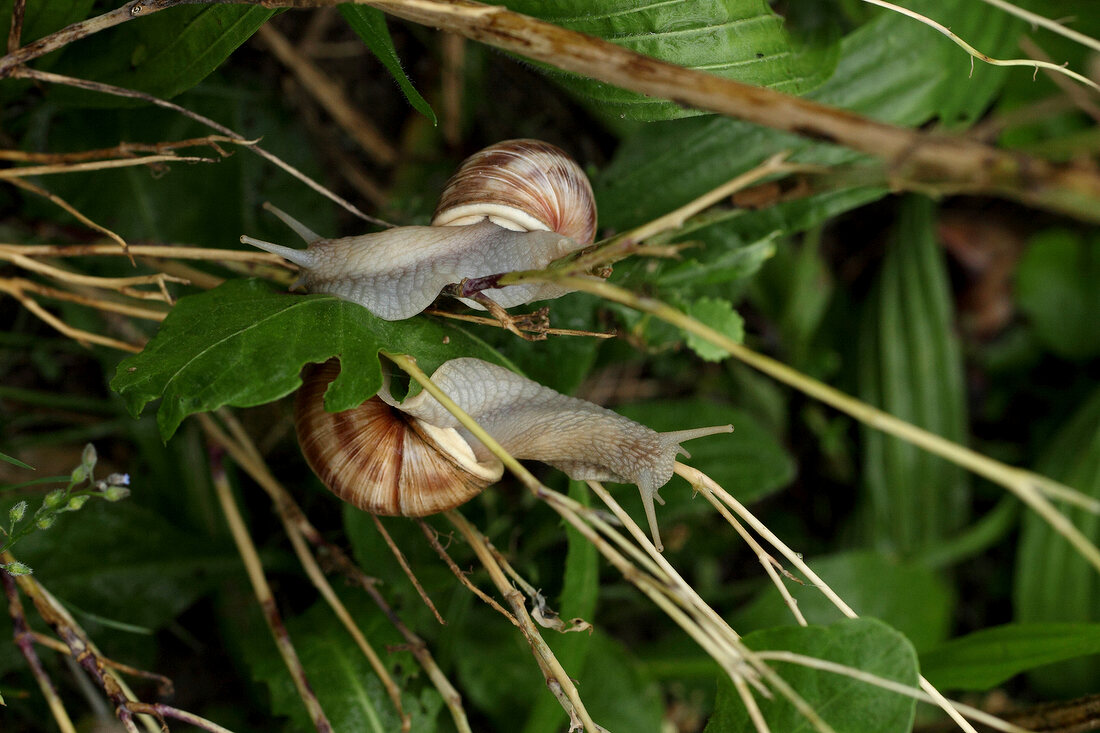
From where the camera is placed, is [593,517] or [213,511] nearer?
[593,517]

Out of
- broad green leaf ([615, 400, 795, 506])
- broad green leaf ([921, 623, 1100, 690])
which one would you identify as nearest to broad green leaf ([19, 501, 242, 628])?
broad green leaf ([615, 400, 795, 506])

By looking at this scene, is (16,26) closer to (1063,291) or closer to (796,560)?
(796,560)

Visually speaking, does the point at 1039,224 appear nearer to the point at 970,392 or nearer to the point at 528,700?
the point at 970,392

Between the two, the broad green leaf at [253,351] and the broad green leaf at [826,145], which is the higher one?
the broad green leaf at [826,145]

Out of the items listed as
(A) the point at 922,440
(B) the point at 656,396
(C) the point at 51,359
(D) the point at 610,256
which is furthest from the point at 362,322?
(B) the point at 656,396

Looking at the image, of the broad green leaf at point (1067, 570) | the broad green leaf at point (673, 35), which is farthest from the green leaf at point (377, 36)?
the broad green leaf at point (1067, 570)

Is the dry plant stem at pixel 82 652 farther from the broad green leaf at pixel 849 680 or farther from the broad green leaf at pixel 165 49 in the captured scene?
the broad green leaf at pixel 849 680

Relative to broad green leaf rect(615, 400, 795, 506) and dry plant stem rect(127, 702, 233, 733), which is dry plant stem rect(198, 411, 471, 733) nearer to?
dry plant stem rect(127, 702, 233, 733)

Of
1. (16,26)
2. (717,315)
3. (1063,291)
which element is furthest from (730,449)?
(16,26)
